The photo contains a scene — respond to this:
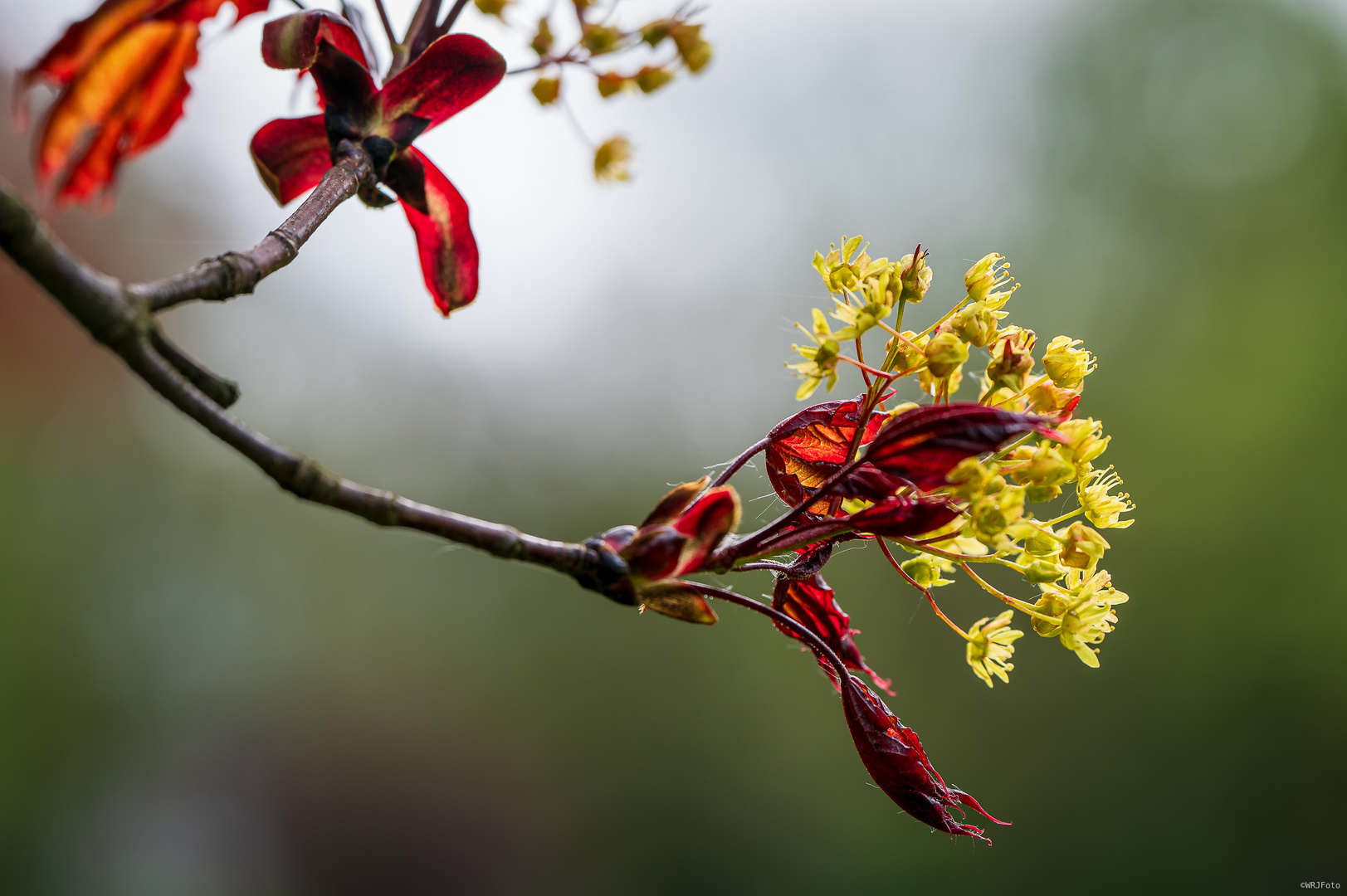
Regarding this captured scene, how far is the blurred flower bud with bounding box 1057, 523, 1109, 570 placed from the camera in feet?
1.23

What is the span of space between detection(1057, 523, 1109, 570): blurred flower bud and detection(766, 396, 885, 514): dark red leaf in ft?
0.39

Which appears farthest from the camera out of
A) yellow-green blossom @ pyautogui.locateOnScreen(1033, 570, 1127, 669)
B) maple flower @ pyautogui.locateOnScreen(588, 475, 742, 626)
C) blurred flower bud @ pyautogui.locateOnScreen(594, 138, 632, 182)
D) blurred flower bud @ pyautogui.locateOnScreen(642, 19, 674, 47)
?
blurred flower bud @ pyautogui.locateOnScreen(594, 138, 632, 182)

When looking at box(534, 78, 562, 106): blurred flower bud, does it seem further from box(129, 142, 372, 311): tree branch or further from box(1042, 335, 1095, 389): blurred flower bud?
box(1042, 335, 1095, 389): blurred flower bud

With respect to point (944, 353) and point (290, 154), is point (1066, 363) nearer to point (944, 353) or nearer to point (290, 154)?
point (944, 353)

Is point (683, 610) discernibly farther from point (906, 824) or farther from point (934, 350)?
point (906, 824)

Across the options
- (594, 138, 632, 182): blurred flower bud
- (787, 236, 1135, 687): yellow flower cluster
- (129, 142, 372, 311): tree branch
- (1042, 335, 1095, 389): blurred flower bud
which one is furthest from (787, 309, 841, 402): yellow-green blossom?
(594, 138, 632, 182): blurred flower bud

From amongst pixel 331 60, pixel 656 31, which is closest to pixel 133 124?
pixel 331 60

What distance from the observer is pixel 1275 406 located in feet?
9.83

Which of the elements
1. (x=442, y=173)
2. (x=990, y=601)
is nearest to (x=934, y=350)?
(x=442, y=173)

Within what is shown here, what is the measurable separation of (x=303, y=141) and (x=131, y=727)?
3.40 metres

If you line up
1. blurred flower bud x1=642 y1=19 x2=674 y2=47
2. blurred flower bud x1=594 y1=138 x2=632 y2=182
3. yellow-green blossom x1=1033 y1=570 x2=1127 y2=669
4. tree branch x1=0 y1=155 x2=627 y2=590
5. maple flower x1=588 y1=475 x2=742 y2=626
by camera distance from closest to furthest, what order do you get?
1. tree branch x1=0 y1=155 x2=627 y2=590
2. maple flower x1=588 y1=475 x2=742 y2=626
3. yellow-green blossom x1=1033 y1=570 x2=1127 y2=669
4. blurred flower bud x1=642 y1=19 x2=674 y2=47
5. blurred flower bud x1=594 y1=138 x2=632 y2=182

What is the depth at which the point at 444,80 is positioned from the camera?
39 centimetres

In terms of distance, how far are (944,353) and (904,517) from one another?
0.09 metres

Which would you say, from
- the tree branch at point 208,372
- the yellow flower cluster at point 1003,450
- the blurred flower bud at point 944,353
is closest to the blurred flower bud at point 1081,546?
the yellow flower cluster at point 1003,450
